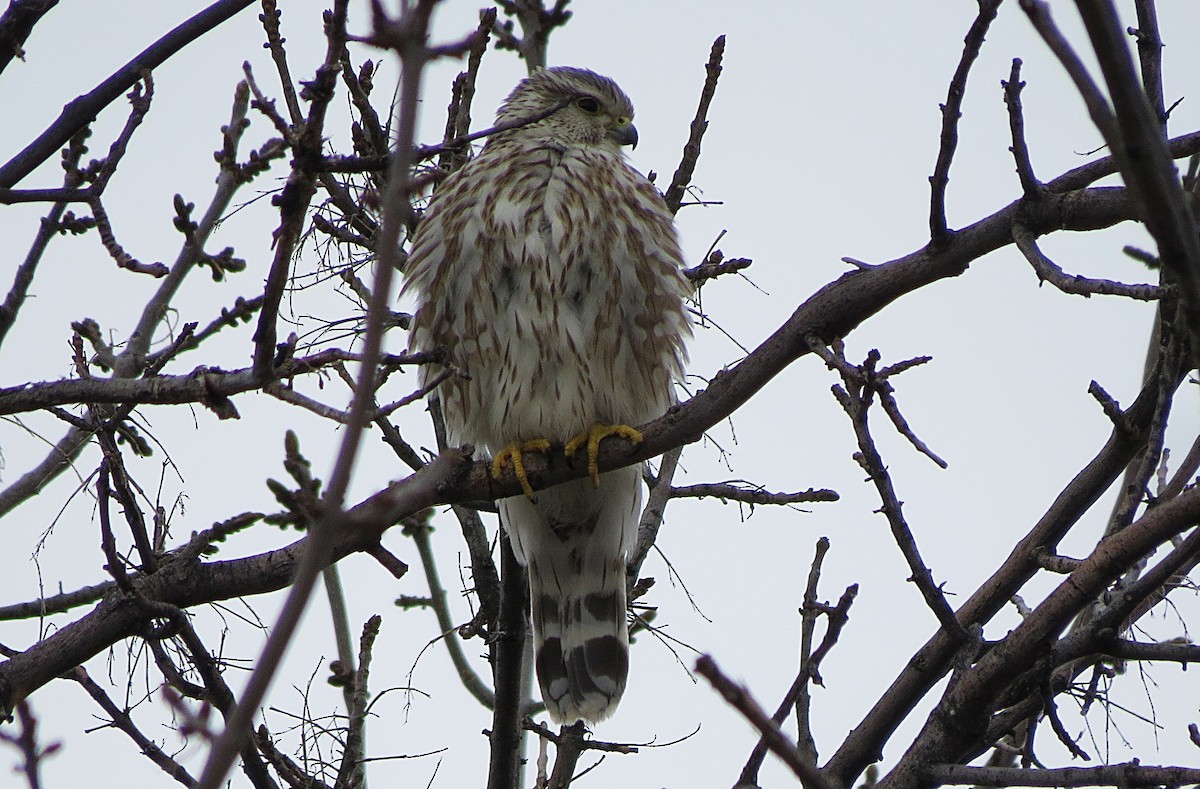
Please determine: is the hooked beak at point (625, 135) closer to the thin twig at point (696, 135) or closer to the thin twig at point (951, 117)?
the thin twig at point (696, 135)

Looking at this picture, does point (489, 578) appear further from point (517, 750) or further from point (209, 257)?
point (209, 257)

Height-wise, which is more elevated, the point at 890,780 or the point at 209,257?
the point at 209,257

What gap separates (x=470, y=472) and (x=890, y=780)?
118 centimetres

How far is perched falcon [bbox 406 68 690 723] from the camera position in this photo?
3.71 m

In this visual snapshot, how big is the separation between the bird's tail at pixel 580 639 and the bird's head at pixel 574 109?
1.43m

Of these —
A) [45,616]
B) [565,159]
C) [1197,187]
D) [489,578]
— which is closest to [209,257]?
[45,616]

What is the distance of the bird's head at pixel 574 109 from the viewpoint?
4.31 metres

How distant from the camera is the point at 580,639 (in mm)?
4102

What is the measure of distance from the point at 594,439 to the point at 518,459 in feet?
0.72

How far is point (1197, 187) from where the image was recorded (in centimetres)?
216

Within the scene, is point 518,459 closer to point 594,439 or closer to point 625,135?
point 594,439

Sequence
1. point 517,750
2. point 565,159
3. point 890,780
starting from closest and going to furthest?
point 890,780
point 517,750
point 565,159

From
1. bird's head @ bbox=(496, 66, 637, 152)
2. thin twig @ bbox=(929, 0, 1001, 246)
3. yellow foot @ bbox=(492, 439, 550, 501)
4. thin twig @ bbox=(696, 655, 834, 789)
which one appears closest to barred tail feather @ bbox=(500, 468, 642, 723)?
yellow foot @ bbox=(492, 439, 550, 501)

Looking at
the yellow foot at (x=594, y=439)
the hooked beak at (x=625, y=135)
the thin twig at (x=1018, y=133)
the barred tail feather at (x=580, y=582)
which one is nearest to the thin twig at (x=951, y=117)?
the thin twig at (x=1018, y=133)
